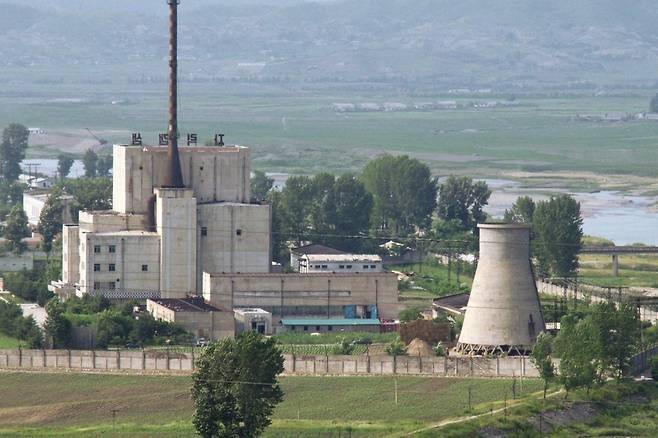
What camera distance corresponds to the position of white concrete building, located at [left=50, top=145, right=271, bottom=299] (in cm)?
7588

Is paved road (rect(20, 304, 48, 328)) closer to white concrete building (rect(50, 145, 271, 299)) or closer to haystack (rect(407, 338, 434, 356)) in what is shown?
white concrete building (rect(50, 145, 271, 299))

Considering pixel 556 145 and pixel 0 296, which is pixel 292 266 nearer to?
pixel 0 296

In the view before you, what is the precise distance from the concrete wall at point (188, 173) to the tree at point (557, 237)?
12491mm

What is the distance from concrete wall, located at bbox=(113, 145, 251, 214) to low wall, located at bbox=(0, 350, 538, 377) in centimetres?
1396

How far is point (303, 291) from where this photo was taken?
73625 millimetres

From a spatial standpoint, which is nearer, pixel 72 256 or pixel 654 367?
pixel 654 367

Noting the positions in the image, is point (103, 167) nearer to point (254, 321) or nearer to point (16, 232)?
point (16, 232)

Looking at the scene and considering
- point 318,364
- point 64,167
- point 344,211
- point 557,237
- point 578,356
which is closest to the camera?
point 578,356

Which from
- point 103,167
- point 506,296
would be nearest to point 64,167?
point 103,167

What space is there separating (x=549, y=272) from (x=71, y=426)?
3136 centimetres

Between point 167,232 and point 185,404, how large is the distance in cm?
1768

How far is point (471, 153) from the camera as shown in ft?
574

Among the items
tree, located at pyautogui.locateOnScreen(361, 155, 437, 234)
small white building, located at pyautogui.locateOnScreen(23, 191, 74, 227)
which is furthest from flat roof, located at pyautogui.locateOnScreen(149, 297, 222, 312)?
tree, located at pyautogui.locateOnScreen(361, 155, 437, 234)

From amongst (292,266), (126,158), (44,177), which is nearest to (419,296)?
(292,266)
